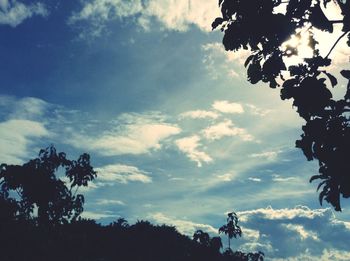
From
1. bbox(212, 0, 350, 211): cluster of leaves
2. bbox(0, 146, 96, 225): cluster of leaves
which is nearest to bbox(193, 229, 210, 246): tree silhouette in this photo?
bbox(0, 146, 96, 225): cluster of leaves

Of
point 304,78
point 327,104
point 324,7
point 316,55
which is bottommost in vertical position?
point 327,104

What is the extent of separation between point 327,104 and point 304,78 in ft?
1.48

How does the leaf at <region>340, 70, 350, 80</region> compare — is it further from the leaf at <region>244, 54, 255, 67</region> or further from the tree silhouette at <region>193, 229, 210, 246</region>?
the tree silhouette at <region>193, 229, 210, 246</region>

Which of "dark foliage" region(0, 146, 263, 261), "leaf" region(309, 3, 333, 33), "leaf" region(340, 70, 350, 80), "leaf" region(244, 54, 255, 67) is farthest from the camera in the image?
"dark foliage" region(0, 146, 263, 261)

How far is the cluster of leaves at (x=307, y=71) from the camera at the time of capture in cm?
472

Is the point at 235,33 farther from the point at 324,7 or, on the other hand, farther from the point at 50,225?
the point at 50,225

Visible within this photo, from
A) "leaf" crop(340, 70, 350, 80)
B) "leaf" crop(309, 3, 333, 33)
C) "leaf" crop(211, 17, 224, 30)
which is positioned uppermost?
"leaf" crop(211, 17, 224, 30)

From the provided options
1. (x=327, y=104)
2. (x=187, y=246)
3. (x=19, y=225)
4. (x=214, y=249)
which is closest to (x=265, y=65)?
(x=327, y=104)

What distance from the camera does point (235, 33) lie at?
5.12 metres

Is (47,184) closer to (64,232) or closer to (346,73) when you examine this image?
(64,232)

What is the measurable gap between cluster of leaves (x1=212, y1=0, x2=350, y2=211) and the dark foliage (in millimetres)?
34833

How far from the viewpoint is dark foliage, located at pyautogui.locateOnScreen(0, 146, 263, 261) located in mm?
37188

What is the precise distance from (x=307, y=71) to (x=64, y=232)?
46.9m

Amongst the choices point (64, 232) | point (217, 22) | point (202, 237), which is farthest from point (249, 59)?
point (202, 237)
